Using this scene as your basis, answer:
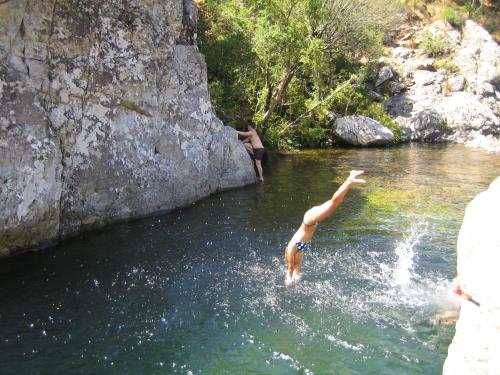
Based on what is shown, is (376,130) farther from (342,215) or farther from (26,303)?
(26,303)

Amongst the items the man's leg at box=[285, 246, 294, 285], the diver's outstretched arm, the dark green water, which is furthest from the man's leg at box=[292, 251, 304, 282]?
the diver's outstretched arm

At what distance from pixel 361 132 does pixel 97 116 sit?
16355 millimetres

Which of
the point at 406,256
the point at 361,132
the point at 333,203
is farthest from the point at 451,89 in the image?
the point at 333,203

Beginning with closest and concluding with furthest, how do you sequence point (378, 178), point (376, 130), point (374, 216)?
point (374, 216), point (378, 178), point (376, 130)

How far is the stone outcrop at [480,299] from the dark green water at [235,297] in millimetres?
1597

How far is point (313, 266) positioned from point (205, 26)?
43.3 ft

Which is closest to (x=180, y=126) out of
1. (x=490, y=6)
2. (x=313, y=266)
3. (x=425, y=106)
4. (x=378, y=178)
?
(x=313, y=266)

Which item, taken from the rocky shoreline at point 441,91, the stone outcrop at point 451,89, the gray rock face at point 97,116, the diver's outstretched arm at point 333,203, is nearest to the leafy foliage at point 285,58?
the rocky shoreline at point 441,91

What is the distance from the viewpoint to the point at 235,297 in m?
7.08

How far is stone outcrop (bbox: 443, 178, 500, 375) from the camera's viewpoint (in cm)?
371

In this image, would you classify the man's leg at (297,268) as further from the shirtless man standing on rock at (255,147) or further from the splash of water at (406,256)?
the shirtless man standing on rock at (255,147)

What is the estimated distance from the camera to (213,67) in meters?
18.2

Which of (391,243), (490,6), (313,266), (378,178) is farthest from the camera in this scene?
(490,6)

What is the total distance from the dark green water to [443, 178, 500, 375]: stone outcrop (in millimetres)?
1597
